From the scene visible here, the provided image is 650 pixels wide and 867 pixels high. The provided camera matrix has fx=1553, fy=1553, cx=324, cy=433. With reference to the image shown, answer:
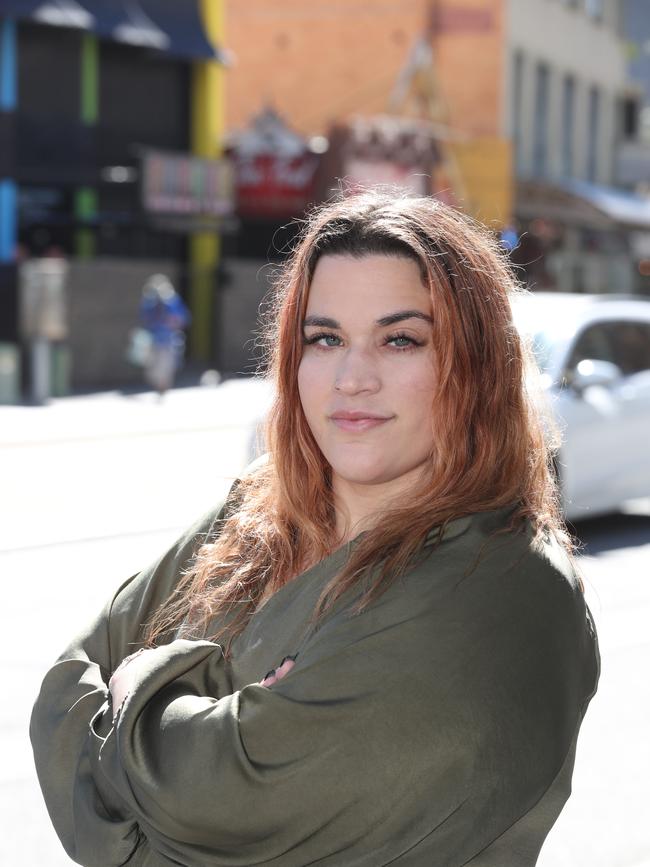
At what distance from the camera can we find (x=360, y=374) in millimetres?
2287

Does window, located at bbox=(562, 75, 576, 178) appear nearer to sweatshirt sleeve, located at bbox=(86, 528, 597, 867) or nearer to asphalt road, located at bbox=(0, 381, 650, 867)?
asphalt road, located at bbox=(0, 381, 650, 867)

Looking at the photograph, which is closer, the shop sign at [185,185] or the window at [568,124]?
the shop sign at [185,185]

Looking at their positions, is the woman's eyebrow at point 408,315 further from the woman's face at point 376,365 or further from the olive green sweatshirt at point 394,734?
the olive green sweatshirt at point 394,734

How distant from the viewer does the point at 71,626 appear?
774 cm

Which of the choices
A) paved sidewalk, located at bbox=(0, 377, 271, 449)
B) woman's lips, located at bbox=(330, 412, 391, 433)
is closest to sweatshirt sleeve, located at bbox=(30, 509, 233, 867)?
woman's lips, located at bbox=(330, 412, 391, 433)

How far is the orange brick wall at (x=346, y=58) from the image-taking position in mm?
37594

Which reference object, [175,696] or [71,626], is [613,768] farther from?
[175,696]

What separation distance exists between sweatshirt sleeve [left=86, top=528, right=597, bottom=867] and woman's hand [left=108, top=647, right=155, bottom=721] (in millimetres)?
176

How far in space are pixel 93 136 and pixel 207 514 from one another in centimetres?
2570

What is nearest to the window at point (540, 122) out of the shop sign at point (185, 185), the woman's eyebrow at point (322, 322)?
the shop sign at point (185, 185)

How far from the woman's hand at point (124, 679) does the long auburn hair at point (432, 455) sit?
0.13 m

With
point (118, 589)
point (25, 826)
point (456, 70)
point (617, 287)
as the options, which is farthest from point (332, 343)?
point (617, 287)

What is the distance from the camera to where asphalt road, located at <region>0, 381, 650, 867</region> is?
5.16 m

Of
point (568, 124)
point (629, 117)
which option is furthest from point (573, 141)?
point (629, 117)
